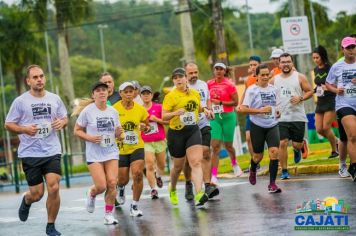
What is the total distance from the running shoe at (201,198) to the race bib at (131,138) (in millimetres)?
1195

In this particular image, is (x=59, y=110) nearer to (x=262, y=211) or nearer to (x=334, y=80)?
(x=262, y=211)

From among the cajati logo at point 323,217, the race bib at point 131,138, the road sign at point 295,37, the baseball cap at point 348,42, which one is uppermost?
the road sign at point 295,37

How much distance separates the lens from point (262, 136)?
13969 millimetres

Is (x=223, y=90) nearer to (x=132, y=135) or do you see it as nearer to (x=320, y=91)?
(x=320, y=91)

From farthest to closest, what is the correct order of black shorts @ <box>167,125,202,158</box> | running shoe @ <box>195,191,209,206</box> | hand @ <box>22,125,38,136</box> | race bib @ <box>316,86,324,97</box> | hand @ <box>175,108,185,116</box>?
race bib @ <box>316,86,324,97</box> → black shorts @ <box>167,125,202,158</box> → hand @ <box>175,108,185,116</box> → running shoe @ <box>195,191,209,206</box> → hand @ <box>22,125,38,136</box>

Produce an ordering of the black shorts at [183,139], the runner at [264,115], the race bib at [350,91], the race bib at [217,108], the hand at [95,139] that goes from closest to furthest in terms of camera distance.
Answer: the hand at [95,139] < the black shorts at [183,139] < the race bib at [350,91] < the runner at [264,115] < the race bib at [217,108]

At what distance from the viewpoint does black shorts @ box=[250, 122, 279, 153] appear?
545 inches

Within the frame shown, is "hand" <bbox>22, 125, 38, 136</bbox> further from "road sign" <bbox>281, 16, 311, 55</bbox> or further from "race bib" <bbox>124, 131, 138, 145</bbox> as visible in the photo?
"road sign" <bbox>281, 16, 311, 55</bbox>

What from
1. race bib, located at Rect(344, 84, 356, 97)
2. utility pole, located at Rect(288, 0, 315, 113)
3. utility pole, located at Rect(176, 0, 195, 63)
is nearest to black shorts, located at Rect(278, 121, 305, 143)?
race bib, located at Rect(344, 84, 356, 97)

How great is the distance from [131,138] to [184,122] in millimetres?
845

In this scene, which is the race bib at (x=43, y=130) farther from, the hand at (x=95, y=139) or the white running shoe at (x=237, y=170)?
the white running shoe at (x=237, y=170)

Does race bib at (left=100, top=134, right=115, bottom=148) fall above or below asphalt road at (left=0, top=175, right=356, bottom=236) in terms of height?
above

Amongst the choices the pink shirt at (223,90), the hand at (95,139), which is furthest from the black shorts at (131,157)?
the pink shirt at (223,90)

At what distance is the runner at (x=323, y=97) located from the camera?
53.1 ft
